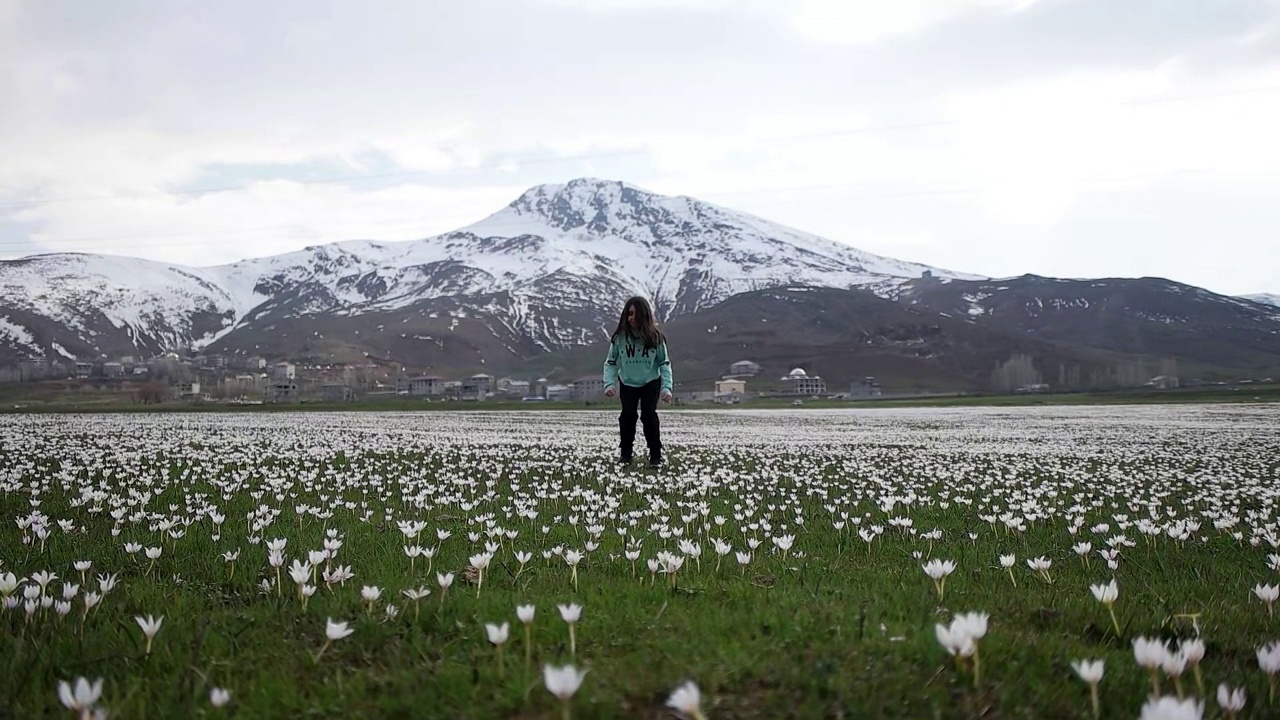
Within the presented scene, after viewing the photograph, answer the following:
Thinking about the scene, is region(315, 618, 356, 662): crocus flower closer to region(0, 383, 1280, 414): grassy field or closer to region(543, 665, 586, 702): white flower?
region(543, 665, 586, 702): white flower

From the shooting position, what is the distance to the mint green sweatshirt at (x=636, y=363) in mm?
15148

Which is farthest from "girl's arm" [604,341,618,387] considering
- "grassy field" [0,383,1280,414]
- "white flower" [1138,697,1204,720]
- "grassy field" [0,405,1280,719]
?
"grassy field" [0,383,1280,414]

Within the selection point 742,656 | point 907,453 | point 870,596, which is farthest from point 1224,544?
point 907,453

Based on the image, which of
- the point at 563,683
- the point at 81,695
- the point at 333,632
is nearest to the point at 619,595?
the point at 333,632

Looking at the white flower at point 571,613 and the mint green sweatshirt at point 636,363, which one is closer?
the white flower at point 571,613

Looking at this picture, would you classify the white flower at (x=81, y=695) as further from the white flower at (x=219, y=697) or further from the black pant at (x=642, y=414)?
the black pant at (x=642, y=414)

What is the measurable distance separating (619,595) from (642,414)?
1033 centimetres

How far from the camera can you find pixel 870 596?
4.76 meters

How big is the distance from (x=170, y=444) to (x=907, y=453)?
17.2 m

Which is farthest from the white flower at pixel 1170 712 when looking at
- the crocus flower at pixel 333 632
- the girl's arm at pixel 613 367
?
the girl's arm at pixel 613 367

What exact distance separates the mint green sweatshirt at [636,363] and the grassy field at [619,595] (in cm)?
339

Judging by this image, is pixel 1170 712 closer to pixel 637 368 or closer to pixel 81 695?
pixel 81 695

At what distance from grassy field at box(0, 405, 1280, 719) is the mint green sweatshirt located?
11.1 feet

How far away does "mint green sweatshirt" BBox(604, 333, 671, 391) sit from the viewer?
15.1m
